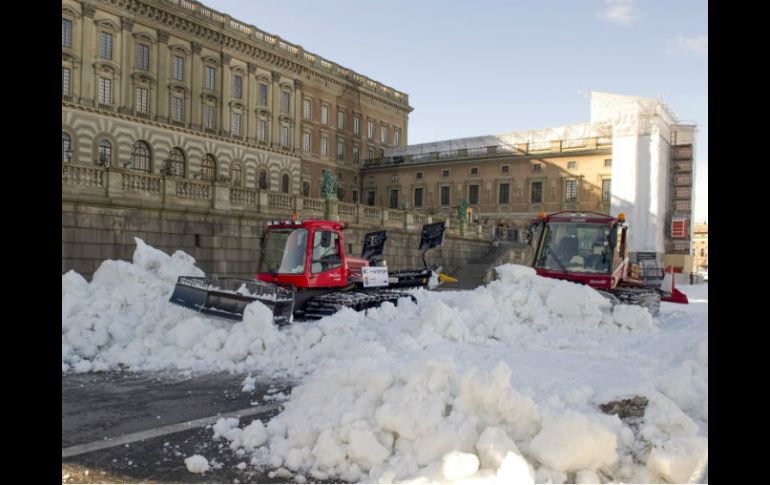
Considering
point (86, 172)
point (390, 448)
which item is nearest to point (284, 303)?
point (390, 448)

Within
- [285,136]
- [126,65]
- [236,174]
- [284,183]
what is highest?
[126,65]

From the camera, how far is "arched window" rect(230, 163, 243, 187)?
143 ft

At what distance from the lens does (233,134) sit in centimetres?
4422

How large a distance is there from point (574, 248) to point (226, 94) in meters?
35.2

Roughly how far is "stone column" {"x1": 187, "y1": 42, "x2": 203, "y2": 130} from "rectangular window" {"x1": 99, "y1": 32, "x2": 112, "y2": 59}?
6089 mm

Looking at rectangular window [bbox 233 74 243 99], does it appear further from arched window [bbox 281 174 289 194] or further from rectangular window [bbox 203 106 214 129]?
arched window [bbox 281 174 289 194]

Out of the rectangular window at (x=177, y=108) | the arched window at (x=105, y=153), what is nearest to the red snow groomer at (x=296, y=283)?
the arched window at (x=105, y=153)

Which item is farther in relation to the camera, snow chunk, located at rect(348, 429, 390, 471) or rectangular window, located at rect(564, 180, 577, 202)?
rectangular window, located at rect(564, 180, 577, 202)

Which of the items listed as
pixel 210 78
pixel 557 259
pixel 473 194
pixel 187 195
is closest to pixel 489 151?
pixel 473 194

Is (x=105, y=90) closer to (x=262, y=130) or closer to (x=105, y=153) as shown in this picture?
(x=105, y=153)

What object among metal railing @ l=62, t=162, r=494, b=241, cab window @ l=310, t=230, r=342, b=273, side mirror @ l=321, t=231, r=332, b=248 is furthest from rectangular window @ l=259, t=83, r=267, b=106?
side mirror @ l=321, t=231, r=332, b=248

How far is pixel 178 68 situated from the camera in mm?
40688

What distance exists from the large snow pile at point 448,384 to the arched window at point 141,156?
28559 millimetres
